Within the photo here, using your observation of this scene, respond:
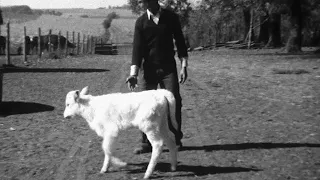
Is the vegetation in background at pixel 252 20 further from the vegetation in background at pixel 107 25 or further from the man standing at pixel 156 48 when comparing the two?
the man standing at pixel 156 48

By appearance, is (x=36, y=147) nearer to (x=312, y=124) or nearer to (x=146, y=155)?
(x=146, y=155)

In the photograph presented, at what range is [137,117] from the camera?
645 cm

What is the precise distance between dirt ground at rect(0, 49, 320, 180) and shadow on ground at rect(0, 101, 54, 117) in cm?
2

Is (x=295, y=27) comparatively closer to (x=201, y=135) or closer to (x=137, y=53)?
(x=201, y=135)

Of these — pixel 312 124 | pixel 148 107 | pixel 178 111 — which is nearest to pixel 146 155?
pixel 178 111

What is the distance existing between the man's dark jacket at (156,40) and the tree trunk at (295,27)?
76.3 feet

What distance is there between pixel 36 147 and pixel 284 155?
12.6ft

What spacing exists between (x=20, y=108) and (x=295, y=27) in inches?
858

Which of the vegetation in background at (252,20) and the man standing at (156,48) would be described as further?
the vegetation in background at (252,20)

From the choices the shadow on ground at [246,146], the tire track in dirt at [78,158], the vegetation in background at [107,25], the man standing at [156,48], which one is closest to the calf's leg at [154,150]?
the tire track in dirt at [78,158]

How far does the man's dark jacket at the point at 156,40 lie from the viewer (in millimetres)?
7293

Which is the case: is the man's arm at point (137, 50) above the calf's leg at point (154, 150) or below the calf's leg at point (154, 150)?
above

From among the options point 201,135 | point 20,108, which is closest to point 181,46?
point 201,135

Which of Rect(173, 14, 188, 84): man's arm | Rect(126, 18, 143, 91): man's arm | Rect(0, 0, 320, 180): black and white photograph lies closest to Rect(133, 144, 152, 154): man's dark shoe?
Rect(0, 0, 320, 180): black and white photograph
